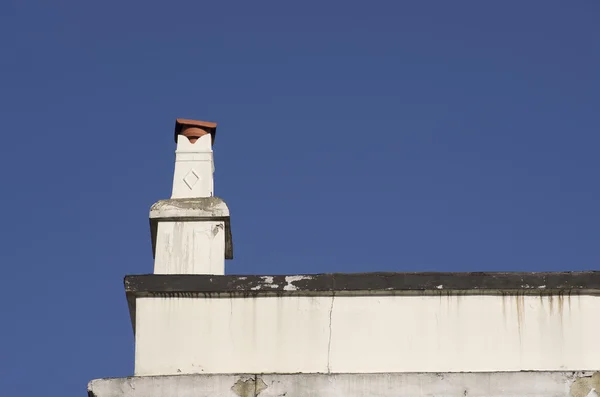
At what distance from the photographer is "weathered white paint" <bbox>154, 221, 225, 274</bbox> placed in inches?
599

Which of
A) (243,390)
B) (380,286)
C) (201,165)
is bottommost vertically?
(243,390)

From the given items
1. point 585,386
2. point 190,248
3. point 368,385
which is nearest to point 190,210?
point 190,248

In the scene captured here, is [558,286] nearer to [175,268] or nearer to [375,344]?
[375,344]

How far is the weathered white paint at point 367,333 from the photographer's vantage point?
47.8 feet

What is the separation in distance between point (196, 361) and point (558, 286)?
326cm

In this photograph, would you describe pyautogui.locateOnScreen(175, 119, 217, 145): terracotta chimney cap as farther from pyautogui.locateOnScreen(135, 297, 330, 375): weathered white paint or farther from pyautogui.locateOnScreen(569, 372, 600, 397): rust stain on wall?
pyautogui.locateOnScreen(569, 372, 600, 397): rust stain on wall

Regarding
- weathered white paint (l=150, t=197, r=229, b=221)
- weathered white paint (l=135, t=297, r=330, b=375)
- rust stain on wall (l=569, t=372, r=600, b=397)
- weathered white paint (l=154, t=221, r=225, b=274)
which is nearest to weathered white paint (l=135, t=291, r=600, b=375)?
weathered white paint (l=135, t=297, r=330, b=375)

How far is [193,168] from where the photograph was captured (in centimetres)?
1600

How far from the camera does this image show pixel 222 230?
1543 centimetres

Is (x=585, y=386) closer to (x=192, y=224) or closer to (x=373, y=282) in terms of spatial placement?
(x=373, y=282)

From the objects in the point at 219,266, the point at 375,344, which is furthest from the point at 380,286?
the point at 219,266

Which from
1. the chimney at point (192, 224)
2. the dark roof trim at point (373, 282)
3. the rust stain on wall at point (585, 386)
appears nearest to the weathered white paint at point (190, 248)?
the chimney at point (192, 224)

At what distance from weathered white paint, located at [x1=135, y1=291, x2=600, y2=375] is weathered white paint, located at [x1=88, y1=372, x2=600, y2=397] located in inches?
8.6

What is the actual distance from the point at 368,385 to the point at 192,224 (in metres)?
2.42
